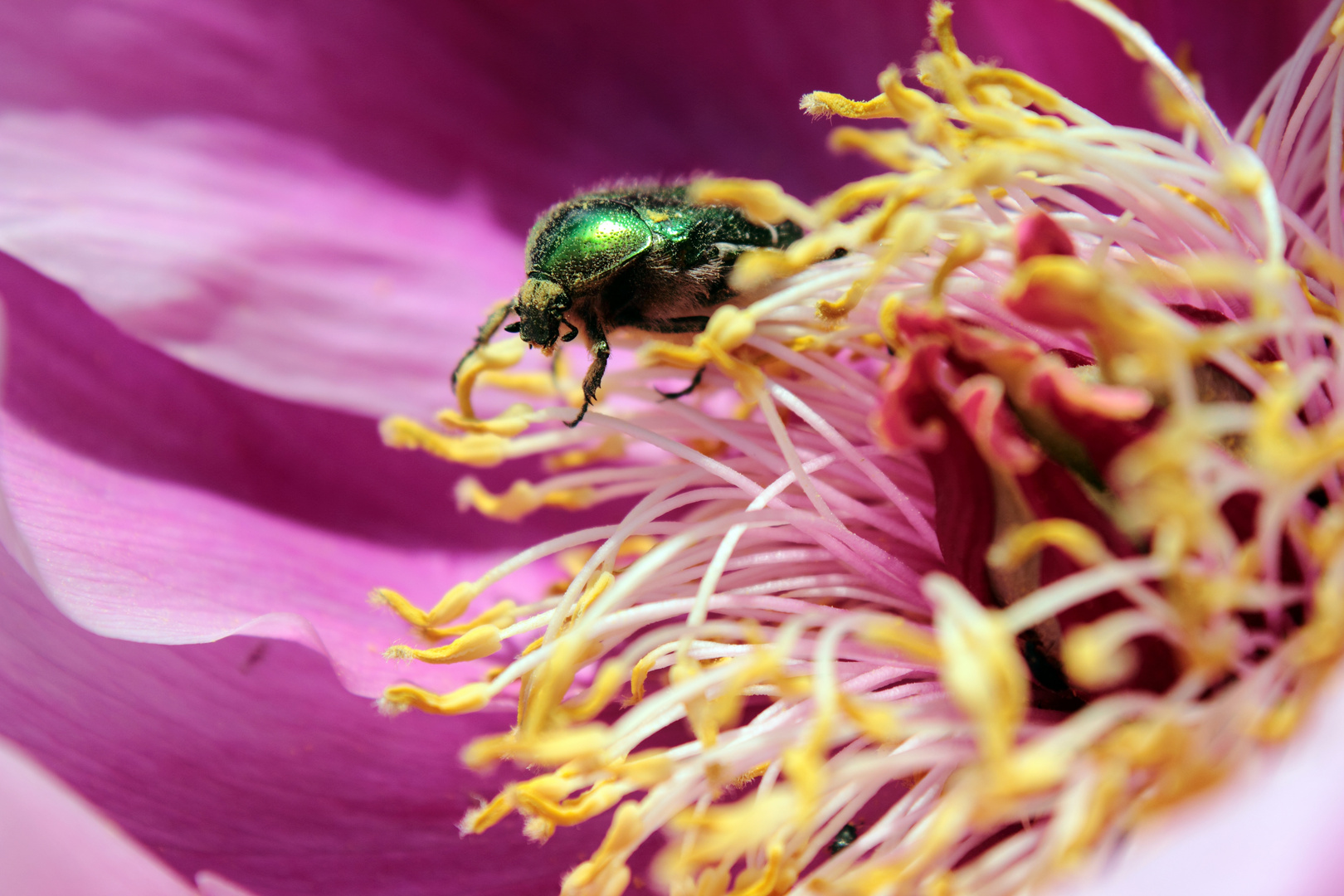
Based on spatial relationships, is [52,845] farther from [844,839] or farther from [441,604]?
[844,839]

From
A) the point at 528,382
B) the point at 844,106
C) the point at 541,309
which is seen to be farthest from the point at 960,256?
the point at 528,382

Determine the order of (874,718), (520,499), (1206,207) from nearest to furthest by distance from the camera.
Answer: (874,718)
(1206,207)
(520,499)

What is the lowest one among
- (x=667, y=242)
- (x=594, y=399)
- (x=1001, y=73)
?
(x=594, y=399)

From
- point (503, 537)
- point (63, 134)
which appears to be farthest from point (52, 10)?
point (503, 537)

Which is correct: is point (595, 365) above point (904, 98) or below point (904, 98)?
below

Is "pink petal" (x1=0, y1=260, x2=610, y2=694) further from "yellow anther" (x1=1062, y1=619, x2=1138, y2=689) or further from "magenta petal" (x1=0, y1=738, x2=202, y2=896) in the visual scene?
"yellow anther" (x1=1062, y1=619, x2=1138, y2=689)

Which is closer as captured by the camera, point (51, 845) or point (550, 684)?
point (51, 845)

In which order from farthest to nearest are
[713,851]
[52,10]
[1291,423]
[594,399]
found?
[52,10] < [594,399] < [1291,423] < [713,851]

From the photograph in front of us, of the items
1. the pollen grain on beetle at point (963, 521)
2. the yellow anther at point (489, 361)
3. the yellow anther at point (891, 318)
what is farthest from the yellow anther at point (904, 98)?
the yellow anther at point (489, 361)

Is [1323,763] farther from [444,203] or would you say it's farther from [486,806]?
[444,203]
